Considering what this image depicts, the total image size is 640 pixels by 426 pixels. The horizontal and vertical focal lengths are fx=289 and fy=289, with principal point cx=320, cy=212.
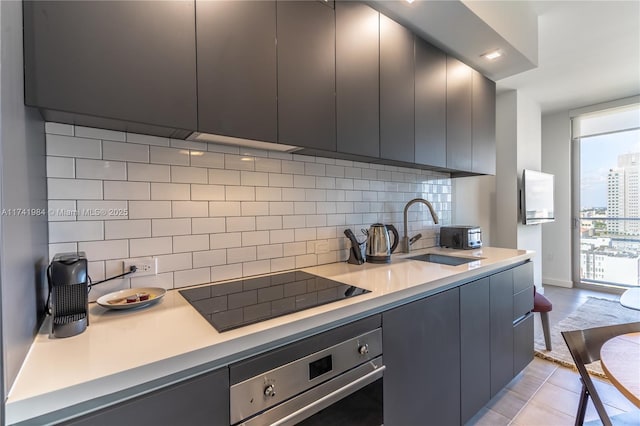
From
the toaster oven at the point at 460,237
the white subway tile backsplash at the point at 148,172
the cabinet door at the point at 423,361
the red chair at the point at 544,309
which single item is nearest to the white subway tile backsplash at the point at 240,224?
the white subway tile backsplash at the point at 148,172

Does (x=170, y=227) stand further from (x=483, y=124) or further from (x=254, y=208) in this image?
(x=483, y=124)

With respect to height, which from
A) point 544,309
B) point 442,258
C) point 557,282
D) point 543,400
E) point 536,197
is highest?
point 536,197

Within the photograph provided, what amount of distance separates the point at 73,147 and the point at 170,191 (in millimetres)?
351

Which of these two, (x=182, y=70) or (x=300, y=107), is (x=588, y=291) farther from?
(x=182, y=70)

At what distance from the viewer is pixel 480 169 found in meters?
2.31

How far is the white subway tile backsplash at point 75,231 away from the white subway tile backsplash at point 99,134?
0.33m

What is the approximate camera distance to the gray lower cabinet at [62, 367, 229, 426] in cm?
64

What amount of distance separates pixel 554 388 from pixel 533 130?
3319 mm

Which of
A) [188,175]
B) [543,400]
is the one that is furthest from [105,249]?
[543,400]

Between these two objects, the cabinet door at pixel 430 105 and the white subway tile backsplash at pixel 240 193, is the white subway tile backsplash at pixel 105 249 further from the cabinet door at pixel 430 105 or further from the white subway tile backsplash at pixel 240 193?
the cabinet door at pixel 430 105

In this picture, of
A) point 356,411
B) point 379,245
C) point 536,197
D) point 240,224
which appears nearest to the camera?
point 356,411

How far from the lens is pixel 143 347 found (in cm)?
73

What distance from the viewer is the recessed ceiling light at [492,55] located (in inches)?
78.6

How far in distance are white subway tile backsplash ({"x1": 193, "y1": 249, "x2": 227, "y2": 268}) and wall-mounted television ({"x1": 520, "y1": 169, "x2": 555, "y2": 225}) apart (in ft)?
12.3
